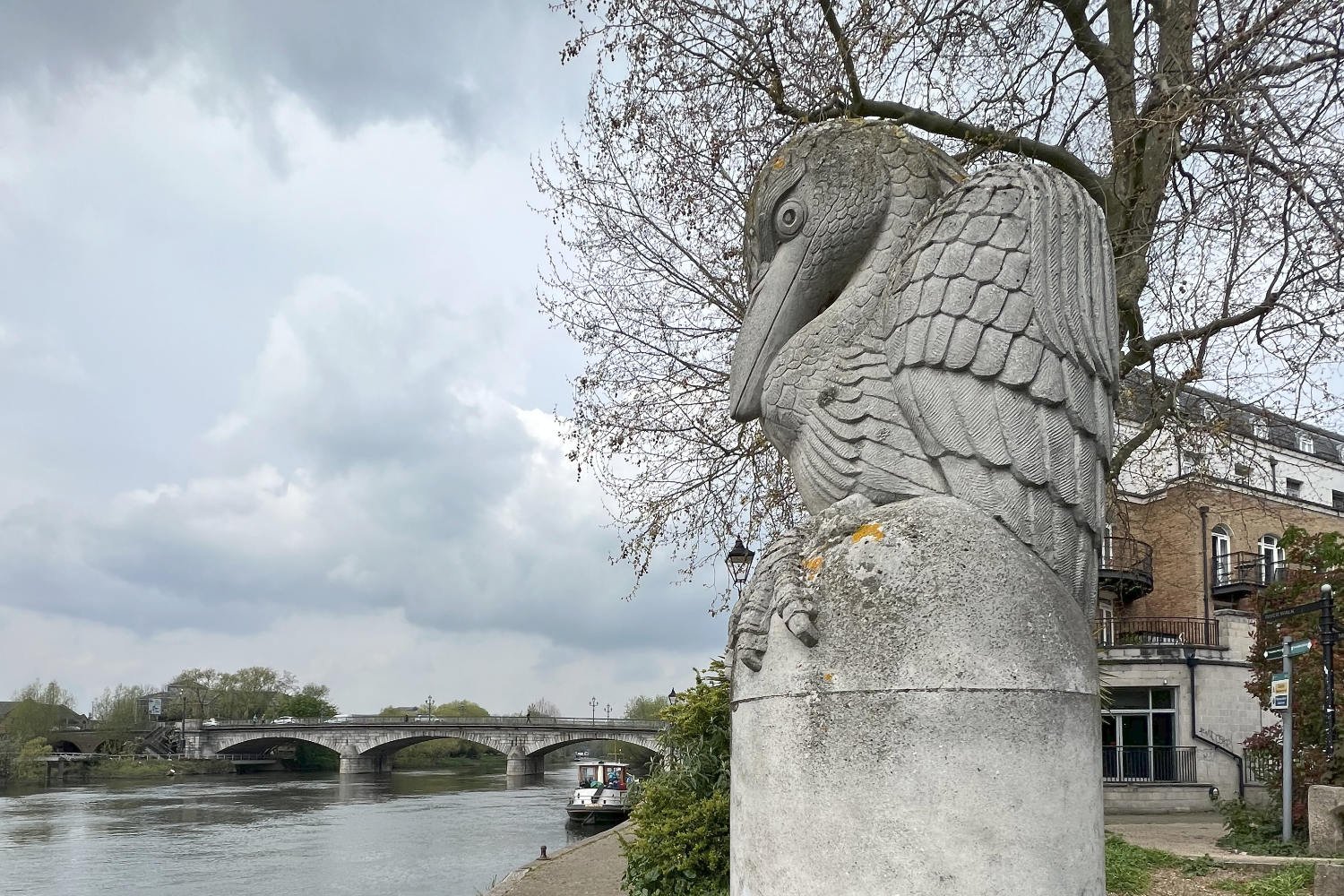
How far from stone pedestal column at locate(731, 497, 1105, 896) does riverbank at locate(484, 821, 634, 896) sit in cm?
854

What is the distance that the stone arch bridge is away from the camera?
211 feet

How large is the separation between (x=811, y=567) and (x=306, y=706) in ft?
295

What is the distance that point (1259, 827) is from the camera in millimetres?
13016

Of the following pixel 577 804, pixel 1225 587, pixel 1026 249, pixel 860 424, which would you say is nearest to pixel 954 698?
pixel 860 424

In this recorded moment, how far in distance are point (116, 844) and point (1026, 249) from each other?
1328 inches

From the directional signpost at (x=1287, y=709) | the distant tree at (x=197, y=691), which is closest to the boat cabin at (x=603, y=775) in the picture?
the directional signpost at (x=1287, y=709)

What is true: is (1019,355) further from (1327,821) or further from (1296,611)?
(1296,611)

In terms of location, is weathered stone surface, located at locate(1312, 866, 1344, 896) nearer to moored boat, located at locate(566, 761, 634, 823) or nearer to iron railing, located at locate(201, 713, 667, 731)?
moored boat, located at locate(566, 761, 634, 823)

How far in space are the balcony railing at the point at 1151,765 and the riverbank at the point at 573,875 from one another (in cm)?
1255

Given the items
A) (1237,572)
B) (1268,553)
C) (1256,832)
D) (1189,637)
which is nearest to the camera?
(1256,832)

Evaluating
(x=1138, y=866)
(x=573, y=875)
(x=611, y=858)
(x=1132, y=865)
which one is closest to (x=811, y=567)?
(x=1132, y=865)

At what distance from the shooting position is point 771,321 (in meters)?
3.63

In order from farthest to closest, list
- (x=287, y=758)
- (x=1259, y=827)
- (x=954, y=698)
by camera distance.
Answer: (x=287, y=758), (x=1259, y=827), (x=954, y=698)

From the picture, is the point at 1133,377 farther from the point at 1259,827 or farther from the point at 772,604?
the point at 772,604
